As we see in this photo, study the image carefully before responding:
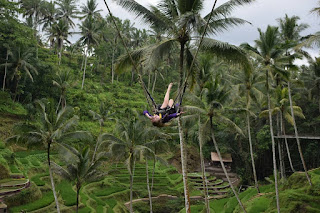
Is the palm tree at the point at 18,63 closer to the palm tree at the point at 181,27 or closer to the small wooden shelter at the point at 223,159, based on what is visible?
the palm tree at the point at 181,27

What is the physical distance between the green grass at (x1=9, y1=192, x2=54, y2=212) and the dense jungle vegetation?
0.08 metres

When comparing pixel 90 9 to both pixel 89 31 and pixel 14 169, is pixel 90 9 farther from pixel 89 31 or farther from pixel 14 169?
pixel 14 169

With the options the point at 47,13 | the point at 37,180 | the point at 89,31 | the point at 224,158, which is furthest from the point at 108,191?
the point at 47,13

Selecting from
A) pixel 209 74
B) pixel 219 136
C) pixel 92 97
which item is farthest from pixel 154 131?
pixel 92 97

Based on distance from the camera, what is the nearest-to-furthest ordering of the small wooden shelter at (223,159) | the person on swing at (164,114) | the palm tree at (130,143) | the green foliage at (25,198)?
the person on swing at (164,114) < the green foliage at (25,198) < the palm tree at (130,143) < the small wooden shelter at (223,159)

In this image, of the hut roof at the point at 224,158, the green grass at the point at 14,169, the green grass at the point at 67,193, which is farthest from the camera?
the hut roof at the point at 224,158

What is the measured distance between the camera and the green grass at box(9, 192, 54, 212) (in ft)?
52.0

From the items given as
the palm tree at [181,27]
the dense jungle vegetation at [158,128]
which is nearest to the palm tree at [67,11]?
the dense jungle vegetation at [158,128]

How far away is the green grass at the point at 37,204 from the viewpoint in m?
15.9

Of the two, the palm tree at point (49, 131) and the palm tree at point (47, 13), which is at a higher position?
the palm tree at point (47, 13)

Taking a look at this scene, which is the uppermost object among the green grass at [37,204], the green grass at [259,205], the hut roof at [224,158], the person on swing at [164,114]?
the person on swing at [164,114]

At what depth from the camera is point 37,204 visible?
16844 millimetres

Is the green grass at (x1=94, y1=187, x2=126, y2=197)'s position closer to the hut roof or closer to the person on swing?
the hut roof

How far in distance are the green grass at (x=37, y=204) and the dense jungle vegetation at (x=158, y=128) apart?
3.1 inches
